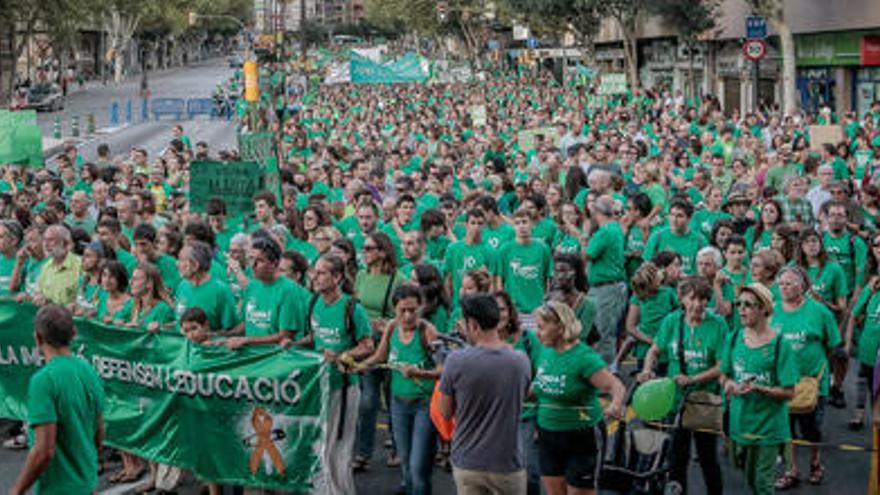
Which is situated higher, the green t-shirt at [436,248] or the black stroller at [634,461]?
the green t-shirt at [436,248]

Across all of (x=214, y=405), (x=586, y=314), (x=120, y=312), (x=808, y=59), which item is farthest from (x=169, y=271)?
(x=808, y=59)

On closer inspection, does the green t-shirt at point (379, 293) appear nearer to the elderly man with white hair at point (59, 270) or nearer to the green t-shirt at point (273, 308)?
the green t-shirt at point (273, 308)

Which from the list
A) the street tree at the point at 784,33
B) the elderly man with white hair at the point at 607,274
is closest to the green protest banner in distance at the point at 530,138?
the street tree at the point at 784,33

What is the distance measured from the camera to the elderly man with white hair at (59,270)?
11.2m

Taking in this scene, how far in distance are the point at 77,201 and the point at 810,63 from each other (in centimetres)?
3211

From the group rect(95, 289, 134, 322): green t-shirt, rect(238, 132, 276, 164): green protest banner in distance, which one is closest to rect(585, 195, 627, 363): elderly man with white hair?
rect(95, 289, 134, 322): green t-shirt

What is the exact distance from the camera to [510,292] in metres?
11.4

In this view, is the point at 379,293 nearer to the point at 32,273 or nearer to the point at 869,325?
the point at 32,273

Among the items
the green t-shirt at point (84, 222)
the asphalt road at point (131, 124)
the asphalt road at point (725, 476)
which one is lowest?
the asphalt road at point (725, 476)

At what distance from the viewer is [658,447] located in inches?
317

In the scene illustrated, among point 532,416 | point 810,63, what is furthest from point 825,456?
point 810,63

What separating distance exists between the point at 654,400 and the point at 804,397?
4.87 feet

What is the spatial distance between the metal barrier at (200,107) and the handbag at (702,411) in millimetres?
52374

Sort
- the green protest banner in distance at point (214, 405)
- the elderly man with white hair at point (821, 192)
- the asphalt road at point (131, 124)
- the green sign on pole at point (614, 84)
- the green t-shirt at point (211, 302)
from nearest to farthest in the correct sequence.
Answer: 1. the green protest banner in distance at point (214, 405)
2. the green t-shirt at point (211, 302)
3. the elderly man with white hair at point (821, 192)
4. the green sign on pole at point (614, 84)
5. the asphalt road at point (131, 124)
